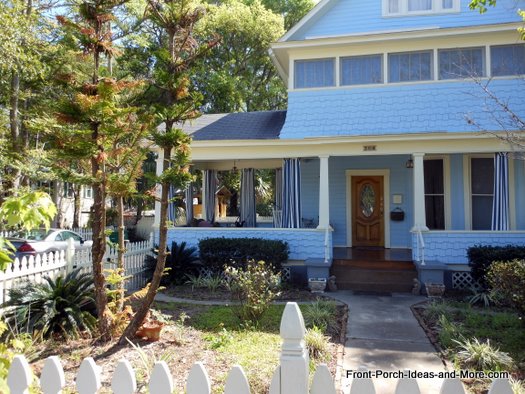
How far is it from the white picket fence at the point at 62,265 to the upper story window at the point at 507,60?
1055 centimetres

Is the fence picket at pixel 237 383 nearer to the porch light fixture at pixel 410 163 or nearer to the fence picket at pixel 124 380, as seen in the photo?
the fence picket at pixel 124 380

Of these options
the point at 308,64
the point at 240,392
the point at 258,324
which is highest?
the point at 308,64

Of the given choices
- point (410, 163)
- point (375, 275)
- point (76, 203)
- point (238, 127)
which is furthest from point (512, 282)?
point (76, 203)

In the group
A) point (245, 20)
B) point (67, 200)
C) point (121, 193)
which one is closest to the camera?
point (121, 193)

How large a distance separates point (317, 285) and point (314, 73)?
20.4 feet

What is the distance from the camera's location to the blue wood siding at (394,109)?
34.2 feet

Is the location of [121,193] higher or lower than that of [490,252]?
higher

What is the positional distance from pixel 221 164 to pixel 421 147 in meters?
6.90

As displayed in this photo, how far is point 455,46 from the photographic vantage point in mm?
10656

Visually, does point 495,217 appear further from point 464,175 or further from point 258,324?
point 258,324

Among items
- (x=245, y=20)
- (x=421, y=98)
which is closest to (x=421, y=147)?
(x=421, y=98)

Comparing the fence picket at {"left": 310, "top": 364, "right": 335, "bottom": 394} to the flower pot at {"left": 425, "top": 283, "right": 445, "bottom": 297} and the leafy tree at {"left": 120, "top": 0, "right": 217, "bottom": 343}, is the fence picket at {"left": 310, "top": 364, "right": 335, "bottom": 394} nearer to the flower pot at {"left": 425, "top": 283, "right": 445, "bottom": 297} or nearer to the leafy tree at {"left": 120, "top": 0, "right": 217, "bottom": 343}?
the leafy tree at {"left": 120, "top": 0, "right": 217, "bottom": 343}

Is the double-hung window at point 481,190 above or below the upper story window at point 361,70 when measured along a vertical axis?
below

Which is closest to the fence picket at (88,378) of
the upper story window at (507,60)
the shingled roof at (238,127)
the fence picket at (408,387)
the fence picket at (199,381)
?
the fence picket at (199,381)
